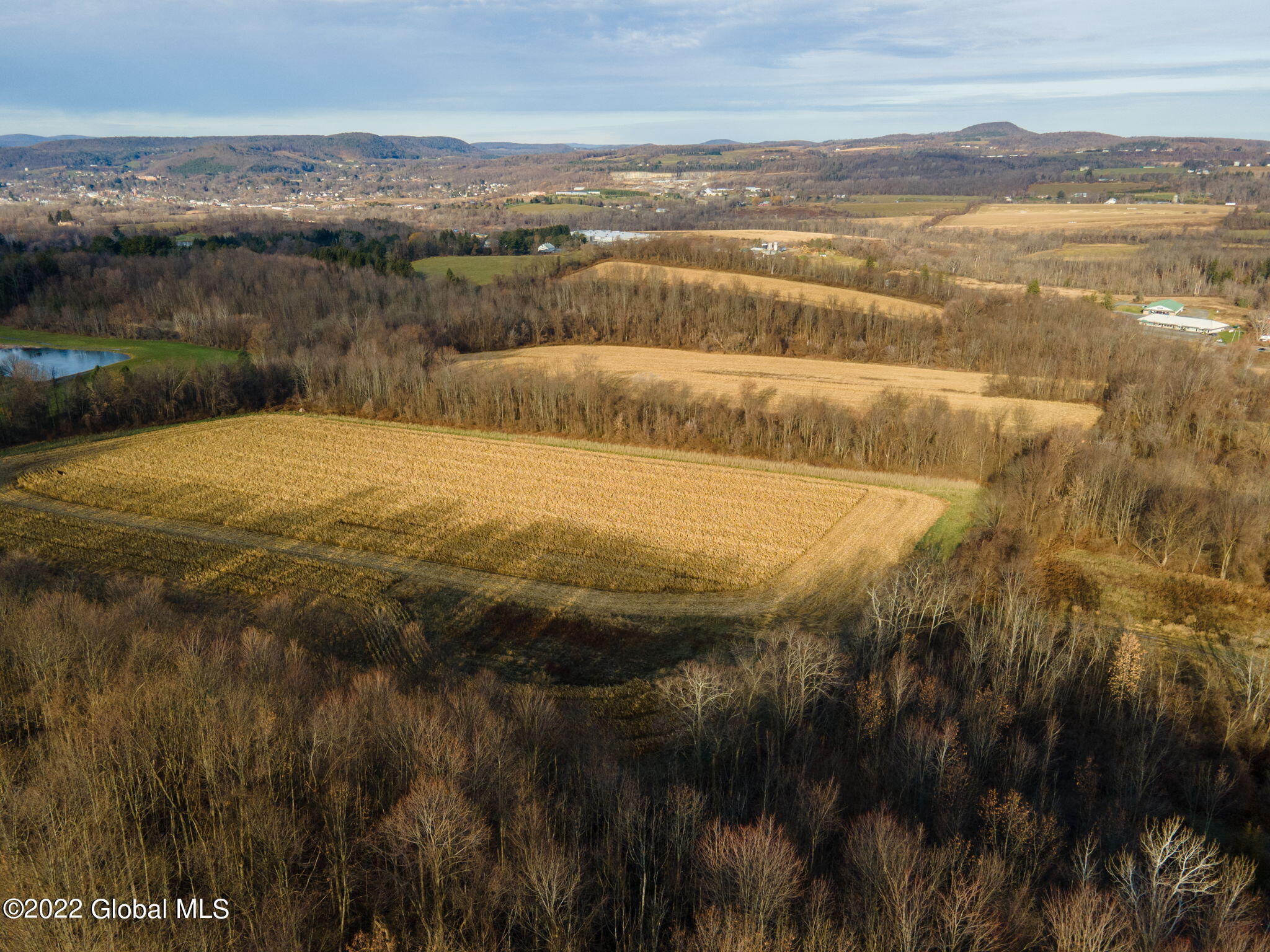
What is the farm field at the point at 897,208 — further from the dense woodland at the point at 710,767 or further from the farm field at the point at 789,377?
the dense woodland at the point at 710,767

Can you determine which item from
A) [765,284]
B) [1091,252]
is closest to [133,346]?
[765,284]

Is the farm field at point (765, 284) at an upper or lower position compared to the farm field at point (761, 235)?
lower

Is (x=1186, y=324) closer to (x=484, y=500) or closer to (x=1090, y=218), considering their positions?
(x=484, y=500)

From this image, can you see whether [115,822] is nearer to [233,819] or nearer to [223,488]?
[233,819]

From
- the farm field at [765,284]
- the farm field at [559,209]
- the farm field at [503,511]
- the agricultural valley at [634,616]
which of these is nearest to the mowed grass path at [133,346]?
the agricultural valley at [634,616]

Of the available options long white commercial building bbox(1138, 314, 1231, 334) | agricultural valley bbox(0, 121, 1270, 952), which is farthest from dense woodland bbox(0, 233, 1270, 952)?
long white commercial building bbox(1138, 314, 1231, 334)

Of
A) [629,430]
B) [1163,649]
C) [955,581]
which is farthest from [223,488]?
[1163,649]
